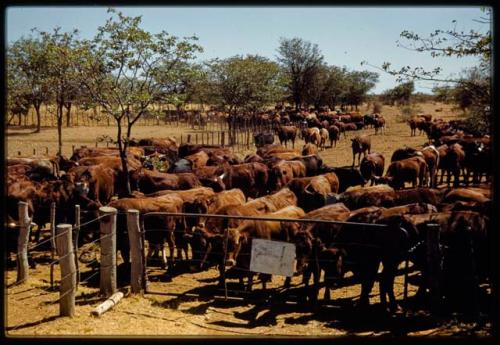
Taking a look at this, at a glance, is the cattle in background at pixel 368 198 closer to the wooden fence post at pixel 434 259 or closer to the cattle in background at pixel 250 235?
the cattle in background at pixel 250 235

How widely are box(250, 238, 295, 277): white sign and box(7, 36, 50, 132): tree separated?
2029 centimetres

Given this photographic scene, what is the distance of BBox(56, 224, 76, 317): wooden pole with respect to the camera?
24.8 ft

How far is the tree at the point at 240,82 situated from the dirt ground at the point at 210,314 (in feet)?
78.6

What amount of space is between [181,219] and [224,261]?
2.78 m

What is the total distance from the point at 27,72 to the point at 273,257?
26.3 metres

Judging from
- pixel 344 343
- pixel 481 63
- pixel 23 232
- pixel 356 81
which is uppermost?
pixel 356 81

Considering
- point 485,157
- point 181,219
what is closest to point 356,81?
point 485,157

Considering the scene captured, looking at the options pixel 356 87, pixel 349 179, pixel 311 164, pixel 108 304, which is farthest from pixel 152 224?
pixel 356 87

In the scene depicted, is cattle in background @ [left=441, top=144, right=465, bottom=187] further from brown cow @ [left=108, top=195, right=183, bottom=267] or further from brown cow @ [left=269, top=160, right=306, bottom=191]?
brown cow @ [left=108, top=195, right=183, bottom=267]

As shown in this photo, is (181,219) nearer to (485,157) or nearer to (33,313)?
(33,313)

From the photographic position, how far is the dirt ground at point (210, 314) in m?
7.32

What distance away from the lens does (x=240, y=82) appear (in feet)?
A: 108

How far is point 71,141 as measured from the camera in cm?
3653

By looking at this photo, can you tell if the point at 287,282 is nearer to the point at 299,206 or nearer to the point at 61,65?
the point at 299,206
